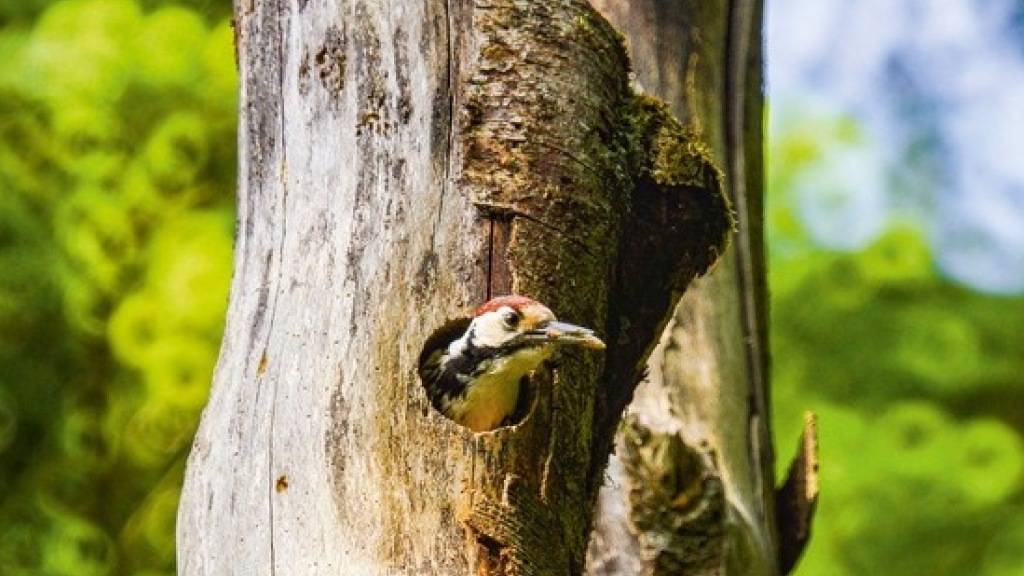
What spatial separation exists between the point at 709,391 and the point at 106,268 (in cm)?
309

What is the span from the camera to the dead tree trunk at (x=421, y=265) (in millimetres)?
3119

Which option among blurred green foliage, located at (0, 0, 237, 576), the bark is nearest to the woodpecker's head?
the bark

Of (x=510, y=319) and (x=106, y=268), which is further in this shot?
(x=106, y=268)

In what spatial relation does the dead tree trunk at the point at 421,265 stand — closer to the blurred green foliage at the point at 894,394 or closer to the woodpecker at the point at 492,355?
the woodpecker at the point at 492,355

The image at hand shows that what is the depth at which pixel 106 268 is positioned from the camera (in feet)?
21.2

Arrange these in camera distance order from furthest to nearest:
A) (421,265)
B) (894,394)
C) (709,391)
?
(894,394), (709,391), (421,265)

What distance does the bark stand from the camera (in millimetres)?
4133

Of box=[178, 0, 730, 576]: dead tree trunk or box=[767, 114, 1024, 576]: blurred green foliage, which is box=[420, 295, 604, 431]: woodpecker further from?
box=[767, 114, 1024, 576]: blurred green foliage

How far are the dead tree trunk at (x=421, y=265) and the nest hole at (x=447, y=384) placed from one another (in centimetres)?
4

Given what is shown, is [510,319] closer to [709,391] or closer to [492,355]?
[492,355]

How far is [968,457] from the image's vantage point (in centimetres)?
645

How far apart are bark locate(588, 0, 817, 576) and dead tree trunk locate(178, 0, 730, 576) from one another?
60 cm

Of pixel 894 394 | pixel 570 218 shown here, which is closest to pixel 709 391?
pixel 570 218

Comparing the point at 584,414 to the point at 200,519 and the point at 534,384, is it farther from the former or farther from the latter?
the point at 200,519
